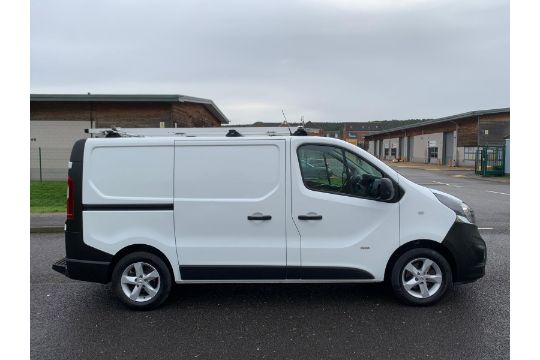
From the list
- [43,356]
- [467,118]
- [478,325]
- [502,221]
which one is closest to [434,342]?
[478,325]

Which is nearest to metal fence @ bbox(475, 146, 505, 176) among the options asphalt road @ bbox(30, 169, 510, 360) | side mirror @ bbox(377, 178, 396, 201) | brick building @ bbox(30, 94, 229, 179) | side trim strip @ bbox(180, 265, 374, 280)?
brick building @ bbox(30, 94, 229, 179)

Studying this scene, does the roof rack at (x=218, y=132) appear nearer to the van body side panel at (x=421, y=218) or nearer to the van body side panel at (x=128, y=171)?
the van body side panel at (x=128, y=171)

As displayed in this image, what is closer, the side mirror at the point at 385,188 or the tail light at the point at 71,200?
the side mirror at the point at 385,188

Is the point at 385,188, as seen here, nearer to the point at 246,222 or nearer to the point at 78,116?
the point at 246,222

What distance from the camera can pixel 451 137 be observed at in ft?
144

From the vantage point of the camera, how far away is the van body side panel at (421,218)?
179 inches

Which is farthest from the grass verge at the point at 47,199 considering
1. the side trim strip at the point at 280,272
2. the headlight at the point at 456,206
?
the headlight at the point at 456,206

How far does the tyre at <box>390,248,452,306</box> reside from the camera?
180 inches

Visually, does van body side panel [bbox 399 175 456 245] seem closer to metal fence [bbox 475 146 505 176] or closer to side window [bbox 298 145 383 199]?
side window [bbox 298 145 383 199]

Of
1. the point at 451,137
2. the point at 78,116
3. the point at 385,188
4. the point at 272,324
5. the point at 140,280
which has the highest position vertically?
the point at 451,137

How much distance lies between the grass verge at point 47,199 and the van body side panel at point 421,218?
407 inches

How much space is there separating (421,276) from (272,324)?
1771 millimetres

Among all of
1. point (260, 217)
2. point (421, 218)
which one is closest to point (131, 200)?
point (260, 217)

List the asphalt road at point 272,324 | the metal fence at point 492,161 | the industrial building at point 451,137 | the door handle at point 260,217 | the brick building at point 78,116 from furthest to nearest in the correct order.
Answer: the industrial building at point 451,137
the metal fence at point 492,161
the brick building at point 78,116
the door handle at point 260,217
the asphalt road at point 272,324
